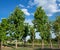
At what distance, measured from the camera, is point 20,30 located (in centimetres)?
4691

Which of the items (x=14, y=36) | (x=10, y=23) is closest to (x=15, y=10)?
(x=10, y=23)

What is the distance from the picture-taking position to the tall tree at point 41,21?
47.3 metres

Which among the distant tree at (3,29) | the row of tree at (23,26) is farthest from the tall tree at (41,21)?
the distant tree at (3,29)

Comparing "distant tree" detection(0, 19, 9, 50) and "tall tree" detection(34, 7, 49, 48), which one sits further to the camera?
"tall tree" detection(34, 7, 49, 48)

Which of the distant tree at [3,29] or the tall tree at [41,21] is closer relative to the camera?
the distant tree at [3,29]

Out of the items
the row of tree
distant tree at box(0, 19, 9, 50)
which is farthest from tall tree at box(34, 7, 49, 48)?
distant tree at box(0, 19, 9, 50)

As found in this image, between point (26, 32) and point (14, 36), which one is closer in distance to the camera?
point (14, 36)

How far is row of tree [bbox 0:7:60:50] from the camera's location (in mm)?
46500

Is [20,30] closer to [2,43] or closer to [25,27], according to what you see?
[25,27]

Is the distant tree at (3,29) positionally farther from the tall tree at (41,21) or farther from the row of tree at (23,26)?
the tall tree at (41,21)

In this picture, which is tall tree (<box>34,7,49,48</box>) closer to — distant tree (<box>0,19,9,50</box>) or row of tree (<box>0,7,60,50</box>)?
row of tree (<box>0,7,60,50</box>)

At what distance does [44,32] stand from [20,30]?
6205 millimetres

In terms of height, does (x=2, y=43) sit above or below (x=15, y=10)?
below

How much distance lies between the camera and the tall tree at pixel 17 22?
152 feet
